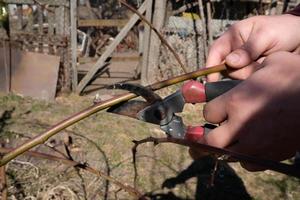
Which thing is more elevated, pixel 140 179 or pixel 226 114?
pixel 226 114

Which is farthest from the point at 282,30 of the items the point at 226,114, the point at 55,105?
the point at 55,105

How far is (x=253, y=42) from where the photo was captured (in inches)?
39.9

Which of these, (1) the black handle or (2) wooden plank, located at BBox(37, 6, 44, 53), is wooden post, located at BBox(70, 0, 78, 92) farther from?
(1) the black handle

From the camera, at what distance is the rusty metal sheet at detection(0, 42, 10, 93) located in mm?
5930

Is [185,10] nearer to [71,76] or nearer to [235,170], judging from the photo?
[71,76]

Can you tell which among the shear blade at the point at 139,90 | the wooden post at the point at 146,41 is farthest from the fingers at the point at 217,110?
the wooden post at the point at 146,41

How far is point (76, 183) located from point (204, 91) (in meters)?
2.76

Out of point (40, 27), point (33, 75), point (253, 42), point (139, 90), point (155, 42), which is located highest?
point (253, 42)

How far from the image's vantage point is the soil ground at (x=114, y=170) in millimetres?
3568

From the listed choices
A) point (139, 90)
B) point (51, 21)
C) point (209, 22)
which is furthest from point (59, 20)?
point (139, 90)

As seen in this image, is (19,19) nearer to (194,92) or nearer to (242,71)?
(194,92)

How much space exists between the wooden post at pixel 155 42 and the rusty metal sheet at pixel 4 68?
223cm

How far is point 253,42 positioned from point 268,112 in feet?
1.35

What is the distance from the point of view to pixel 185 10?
6.79 metres
